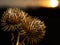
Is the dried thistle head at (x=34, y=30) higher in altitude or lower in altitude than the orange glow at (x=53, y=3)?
lower

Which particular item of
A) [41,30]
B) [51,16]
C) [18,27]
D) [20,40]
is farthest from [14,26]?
[51,16]

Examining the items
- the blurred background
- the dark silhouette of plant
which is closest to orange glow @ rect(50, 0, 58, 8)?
the blurred background

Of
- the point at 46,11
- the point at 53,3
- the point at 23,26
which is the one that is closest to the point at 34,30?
the point at 23,26

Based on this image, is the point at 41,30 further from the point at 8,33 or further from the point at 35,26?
the point at 8,33

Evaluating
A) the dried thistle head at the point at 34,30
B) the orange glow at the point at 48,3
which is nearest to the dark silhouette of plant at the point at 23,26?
the dried thistle head at the point at 34,30

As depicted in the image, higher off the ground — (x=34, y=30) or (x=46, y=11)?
(x=46, y=11)

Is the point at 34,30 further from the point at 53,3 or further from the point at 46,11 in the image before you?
the point at 53,3

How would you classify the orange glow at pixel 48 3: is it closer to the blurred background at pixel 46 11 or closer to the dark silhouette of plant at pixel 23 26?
the blurred background at pixel 46 11

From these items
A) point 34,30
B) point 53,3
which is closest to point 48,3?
point 53,3
